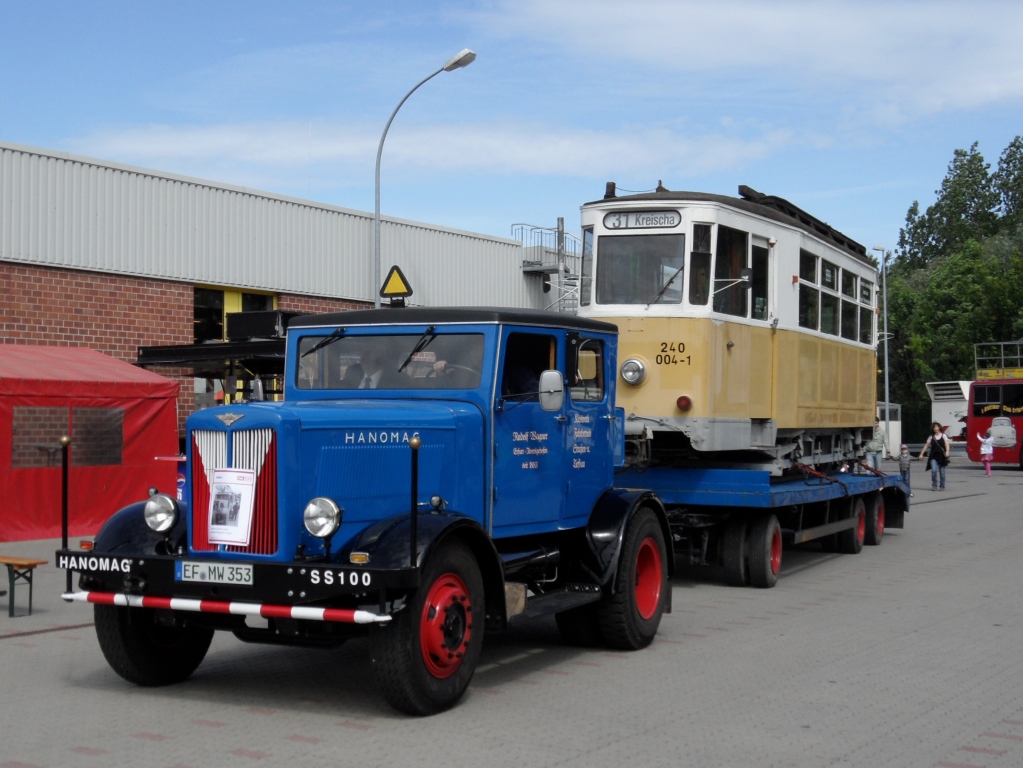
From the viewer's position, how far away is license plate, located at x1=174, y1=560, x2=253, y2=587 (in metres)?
6.89

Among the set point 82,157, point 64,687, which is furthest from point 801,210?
point 82,157

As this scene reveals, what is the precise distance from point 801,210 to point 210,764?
1079cm

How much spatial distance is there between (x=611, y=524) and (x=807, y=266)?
6552 mm

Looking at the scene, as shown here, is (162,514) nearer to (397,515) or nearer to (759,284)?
(397,515)

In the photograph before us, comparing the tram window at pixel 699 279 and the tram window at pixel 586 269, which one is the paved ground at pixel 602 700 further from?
the tram window at pixel 586 269

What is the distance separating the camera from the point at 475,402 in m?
8.15

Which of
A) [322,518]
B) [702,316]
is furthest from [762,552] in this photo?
[322,518]

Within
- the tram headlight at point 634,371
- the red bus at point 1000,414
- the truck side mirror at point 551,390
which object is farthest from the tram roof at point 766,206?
the red bus at point 1000,414

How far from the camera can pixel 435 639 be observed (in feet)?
23.3

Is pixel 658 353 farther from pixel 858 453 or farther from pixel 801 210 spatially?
pixel 858 453

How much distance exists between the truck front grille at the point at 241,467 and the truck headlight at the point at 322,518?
222mm

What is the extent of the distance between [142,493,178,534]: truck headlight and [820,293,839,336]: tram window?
959cm

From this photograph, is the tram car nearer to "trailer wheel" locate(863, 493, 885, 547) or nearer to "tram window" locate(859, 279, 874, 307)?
"tram window" locate(859, 279, 874, 307)

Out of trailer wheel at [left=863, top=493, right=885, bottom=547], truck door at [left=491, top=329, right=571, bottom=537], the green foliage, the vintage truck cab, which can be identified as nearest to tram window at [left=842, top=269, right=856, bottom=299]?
trailer wheel at [left=863, top=493, right=885, bottom=547]
